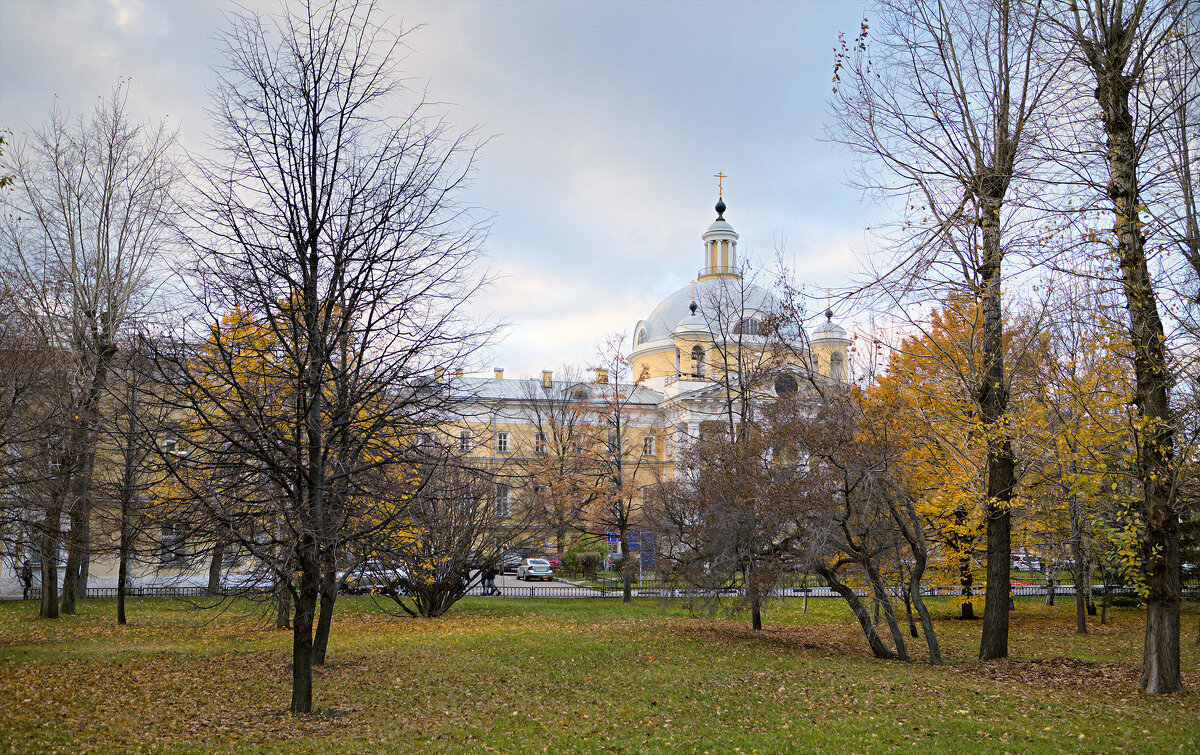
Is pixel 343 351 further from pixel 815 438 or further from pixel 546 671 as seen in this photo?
pixel 815 438

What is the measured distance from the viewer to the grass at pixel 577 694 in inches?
296

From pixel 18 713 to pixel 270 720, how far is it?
2.34 m

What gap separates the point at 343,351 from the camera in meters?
8.82

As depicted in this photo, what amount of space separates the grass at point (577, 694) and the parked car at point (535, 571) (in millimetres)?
17377

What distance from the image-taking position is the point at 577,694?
32.0 feet

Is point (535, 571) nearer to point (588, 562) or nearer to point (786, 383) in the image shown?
point (588, 562)

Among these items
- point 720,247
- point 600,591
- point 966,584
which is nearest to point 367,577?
point 966,584

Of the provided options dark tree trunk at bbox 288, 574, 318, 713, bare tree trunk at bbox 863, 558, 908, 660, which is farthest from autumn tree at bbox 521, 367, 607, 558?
dark tree trunk at bbox 288, 574, 318, 713

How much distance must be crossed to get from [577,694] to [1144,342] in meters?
7.93

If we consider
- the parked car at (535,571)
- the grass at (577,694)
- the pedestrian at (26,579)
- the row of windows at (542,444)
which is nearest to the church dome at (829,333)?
the row of windows at (542,444)

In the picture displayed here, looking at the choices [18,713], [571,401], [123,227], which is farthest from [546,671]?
[571,401]

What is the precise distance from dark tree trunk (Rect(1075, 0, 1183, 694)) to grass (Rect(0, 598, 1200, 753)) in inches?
30.4

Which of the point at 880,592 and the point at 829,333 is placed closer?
the point at 880,592

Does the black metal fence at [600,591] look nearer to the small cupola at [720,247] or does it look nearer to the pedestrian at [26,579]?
the pedestrian at [26,579]
